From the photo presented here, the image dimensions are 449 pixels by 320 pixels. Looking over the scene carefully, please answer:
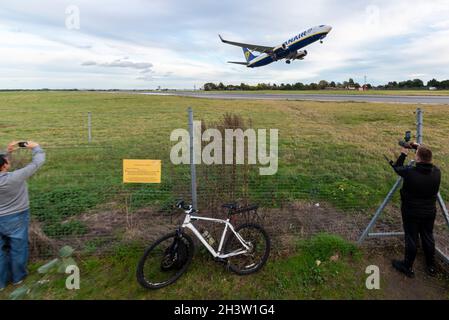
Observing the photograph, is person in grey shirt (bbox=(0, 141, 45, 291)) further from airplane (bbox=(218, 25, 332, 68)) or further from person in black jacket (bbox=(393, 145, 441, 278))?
airplane (bbox=(218, 25, 332, 68))

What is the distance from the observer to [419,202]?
332cm

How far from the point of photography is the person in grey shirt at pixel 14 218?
3.13 metres

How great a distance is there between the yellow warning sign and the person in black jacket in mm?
3314

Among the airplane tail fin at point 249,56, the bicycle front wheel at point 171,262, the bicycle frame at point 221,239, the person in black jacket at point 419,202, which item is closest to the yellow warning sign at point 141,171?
the bicycle frame at point 221,239

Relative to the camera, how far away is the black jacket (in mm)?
3238

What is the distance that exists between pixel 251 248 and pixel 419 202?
91.4 inches

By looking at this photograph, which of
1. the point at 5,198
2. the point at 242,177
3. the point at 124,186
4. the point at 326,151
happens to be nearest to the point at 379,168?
the point at 326,151

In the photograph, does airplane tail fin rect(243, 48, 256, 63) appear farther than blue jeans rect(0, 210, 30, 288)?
Yes

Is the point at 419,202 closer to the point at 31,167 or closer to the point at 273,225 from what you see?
the point at 273,225

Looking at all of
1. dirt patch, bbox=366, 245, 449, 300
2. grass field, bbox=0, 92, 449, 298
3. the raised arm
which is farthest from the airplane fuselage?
the raised arm

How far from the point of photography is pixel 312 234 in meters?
4.32

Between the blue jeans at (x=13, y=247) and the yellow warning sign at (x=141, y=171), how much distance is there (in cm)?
136

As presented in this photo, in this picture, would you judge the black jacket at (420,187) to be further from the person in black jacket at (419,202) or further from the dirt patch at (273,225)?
the dirt patch at (273,225)

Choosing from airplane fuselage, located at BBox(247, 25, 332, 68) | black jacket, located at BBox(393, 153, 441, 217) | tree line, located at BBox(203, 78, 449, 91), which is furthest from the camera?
tree line, located at BBox(203, 78, 449, 91)
